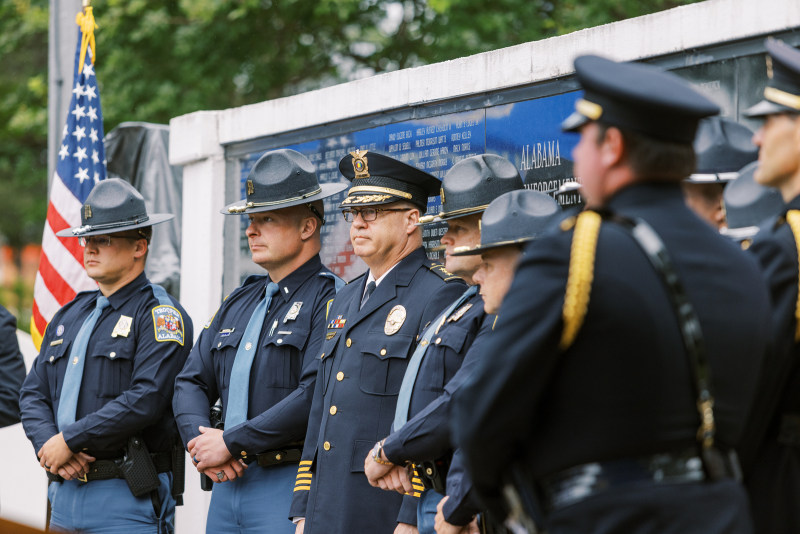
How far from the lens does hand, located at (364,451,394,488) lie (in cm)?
432

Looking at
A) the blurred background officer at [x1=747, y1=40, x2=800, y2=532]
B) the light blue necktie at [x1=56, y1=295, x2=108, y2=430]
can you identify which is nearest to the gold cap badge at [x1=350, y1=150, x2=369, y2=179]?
the light blue necktie at [x1=56, y1=295, x2=108, y2=430]

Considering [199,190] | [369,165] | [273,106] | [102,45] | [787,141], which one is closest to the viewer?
[787,141]

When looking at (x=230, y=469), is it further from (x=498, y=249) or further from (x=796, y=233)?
(x=796, y=233)

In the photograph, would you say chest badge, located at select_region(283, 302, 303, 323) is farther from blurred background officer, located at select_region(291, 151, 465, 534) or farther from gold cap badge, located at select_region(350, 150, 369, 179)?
gold cap badge, located at select_region(350, 150, 369, 179)

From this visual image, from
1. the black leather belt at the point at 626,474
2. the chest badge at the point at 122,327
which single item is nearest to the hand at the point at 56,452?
the chest badge at the point at 122,327

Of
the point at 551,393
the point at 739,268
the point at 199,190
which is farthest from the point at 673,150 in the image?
the point at 199,190

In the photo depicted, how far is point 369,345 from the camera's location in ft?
15.6

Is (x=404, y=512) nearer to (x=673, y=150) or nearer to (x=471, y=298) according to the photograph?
(x=471, y=298)

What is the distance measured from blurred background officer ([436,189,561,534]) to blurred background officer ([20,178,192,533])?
2.35 m

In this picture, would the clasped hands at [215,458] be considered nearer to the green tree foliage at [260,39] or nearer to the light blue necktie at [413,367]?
the light blue necktie at [413,367]

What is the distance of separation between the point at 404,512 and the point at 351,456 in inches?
17.2

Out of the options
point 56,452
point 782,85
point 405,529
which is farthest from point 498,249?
point 56,452

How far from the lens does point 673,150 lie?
7.78 ft

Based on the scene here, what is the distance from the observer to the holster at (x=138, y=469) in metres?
5.71
